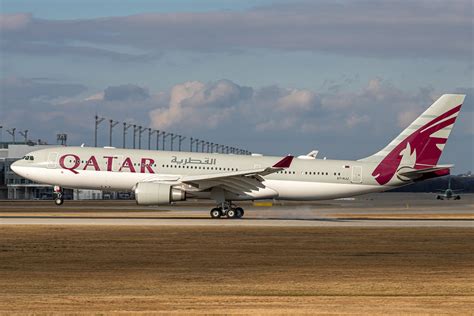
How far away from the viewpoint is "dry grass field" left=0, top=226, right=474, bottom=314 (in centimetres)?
2042

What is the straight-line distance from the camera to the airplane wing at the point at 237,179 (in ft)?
183

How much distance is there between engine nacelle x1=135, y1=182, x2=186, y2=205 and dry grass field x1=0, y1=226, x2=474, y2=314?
8.84m

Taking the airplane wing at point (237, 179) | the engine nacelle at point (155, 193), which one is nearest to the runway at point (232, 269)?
the engine nacelle at point (155, 193)

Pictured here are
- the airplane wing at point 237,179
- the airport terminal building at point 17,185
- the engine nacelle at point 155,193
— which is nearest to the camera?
the engine nacelle at point 155,193

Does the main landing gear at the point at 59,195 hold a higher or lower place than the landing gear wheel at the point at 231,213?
higher

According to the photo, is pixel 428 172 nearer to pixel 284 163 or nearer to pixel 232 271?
pixel 284 163

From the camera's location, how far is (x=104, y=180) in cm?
5712

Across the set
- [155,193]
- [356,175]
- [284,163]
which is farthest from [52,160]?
[356,175]

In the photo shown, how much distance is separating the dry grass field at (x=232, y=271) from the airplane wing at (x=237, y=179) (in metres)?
10.5

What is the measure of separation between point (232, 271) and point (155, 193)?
89.4ft

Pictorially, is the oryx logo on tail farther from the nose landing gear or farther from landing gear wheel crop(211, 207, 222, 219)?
landing gear wheel crop(211, 207, 222, 219)

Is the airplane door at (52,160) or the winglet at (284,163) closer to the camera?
the winglet at (284,163)

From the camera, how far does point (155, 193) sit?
54.8m

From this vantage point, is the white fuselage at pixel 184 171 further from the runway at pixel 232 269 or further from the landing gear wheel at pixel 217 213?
the runway at pixel 232 269
